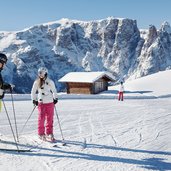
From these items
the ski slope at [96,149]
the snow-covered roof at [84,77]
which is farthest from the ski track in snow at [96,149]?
the snow-covered roof at [84,77]

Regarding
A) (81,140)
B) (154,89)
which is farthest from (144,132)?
(154,89)

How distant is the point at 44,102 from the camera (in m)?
10.1

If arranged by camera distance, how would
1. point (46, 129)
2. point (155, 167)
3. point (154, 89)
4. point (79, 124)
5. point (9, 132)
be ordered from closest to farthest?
point (155, 167), point (46, 129), point (9, 132), point (79, 124), point (154, 89)

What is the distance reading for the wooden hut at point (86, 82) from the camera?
54.0 m

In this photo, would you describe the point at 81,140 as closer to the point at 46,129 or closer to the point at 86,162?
the point at 46,129

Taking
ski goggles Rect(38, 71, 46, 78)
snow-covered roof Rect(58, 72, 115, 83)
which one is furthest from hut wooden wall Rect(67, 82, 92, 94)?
→ ski goggles Rect(38, 71, 46, 78)

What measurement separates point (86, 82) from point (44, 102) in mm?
43898

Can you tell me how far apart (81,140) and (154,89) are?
139 ft

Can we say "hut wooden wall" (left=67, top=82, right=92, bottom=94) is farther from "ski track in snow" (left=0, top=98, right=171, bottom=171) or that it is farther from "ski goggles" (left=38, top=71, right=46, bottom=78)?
"ski goggles" (left=38, top=71, right=46, bottom=78)

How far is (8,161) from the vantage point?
780cm

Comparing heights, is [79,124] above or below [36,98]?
below

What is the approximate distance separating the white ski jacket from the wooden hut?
42.8m

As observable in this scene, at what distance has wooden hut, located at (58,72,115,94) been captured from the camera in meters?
54.0

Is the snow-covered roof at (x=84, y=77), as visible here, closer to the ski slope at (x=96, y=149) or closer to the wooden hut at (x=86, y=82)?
the wooden hut at (x=86, y=82)
